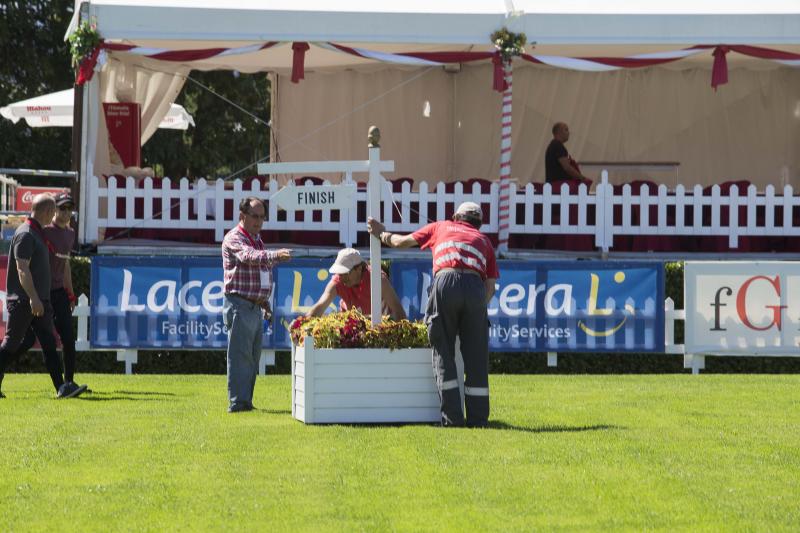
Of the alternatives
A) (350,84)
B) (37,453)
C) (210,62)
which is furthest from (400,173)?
(37,453)

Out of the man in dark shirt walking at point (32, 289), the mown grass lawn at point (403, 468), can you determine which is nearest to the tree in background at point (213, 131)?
the man in dark shirt walking at point (32, 289)

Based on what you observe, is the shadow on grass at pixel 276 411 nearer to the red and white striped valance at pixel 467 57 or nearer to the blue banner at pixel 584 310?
the blue banner at pixel 584 310

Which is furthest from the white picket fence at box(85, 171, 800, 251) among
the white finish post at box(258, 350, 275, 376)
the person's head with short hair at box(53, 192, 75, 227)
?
the person's head with short hair at box(53, 192, 75, 227)

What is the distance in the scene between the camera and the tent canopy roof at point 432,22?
17.5 m

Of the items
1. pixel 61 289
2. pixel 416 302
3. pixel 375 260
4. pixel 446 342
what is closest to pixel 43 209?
pixel 61 289

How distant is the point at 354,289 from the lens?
1169 cm

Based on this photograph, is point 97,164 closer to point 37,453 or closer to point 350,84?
point 350,84

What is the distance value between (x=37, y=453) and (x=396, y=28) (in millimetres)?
9491

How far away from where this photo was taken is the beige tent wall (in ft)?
72.7

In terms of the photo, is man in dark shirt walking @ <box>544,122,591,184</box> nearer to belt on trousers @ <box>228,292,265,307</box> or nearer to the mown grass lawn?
the mown grass lawn

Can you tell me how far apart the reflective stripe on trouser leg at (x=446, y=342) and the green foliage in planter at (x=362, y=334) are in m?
0.31

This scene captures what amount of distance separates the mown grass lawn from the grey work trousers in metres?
0.24

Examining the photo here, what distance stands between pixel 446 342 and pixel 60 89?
28439 mm

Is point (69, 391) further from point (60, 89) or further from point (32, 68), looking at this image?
point (60, 89)
